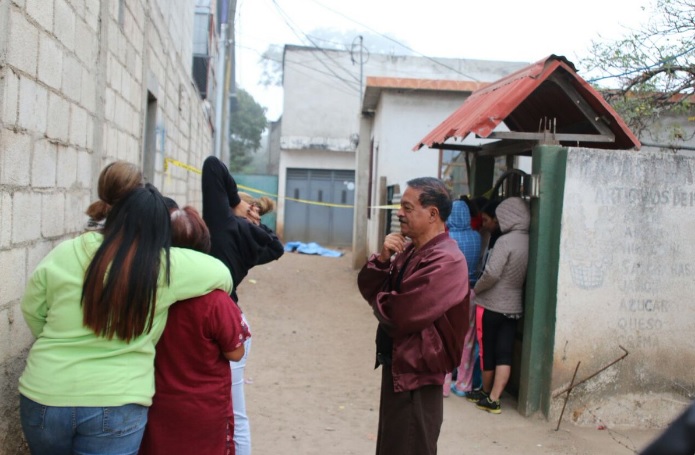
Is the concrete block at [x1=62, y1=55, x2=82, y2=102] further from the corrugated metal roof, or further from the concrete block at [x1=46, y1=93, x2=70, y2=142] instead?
the corrugated metal roof

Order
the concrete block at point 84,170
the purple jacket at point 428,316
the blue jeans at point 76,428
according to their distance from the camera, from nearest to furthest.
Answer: the blue jeans at point 76,428 → the purple jacket at point 428,316 → the concrete block at point 84,170

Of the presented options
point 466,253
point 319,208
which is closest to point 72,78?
point 466,253

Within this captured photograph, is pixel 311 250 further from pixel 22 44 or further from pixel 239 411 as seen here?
pixel 22 44

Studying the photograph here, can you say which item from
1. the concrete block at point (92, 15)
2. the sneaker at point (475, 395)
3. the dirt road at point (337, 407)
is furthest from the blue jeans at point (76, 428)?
the sneaker at point (475, 395)

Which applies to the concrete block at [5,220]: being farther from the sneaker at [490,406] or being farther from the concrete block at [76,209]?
the sneaker at [490,406]

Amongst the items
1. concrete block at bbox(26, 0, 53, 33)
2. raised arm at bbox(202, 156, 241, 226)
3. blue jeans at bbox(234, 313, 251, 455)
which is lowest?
blue jeans at bbox(234, 313, 251, 455)

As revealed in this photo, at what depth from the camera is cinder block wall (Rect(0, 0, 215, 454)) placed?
289cm

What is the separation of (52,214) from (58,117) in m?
0.51

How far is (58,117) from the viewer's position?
358cm

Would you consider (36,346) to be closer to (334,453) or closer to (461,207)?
(334,453)

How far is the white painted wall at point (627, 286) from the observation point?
4.96m

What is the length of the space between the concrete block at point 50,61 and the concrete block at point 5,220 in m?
0.70

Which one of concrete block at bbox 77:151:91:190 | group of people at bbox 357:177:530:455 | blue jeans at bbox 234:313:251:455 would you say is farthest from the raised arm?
concrete block at bbox 77:151:91:190

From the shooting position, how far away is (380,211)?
12164 mm
